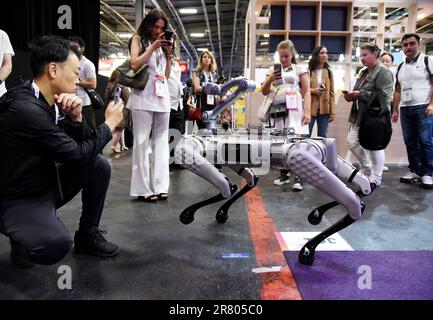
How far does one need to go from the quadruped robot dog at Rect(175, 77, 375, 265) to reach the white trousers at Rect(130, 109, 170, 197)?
93 cm

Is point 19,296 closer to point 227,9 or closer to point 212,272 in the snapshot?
point 212,272

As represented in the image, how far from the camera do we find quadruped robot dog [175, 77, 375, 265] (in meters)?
1.72

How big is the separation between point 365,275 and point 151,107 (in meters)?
1.98

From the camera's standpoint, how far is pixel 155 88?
116 inches

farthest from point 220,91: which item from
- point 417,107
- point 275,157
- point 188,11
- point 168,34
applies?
point 188,11

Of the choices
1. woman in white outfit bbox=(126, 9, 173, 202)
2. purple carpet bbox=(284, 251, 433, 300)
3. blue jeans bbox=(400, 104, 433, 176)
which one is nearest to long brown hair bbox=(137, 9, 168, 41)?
woman in white outfit bbox=(126, 9, 173, 202)

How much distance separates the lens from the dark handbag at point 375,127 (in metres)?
3.23

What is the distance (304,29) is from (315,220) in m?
4.01

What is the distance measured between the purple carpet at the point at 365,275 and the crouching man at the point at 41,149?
108cm

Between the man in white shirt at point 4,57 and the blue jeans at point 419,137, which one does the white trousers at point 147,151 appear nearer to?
the man in white shirt at point 4,57

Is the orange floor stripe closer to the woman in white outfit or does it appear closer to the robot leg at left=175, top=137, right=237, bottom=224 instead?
the robot leg at left=175, top=137, right=237, bottom=224

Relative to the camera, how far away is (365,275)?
68.0 inches

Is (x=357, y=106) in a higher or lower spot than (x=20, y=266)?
higher
